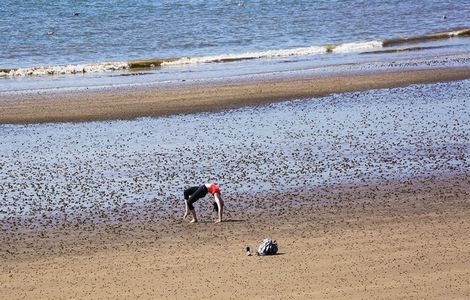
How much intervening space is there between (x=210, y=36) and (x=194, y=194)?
4012cm

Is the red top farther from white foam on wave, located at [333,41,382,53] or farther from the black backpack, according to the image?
white foam on wave, located at [333,41,382,53]

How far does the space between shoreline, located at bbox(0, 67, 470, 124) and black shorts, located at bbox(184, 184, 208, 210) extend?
11.7 metres

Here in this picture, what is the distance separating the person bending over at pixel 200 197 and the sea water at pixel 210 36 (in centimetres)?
2116

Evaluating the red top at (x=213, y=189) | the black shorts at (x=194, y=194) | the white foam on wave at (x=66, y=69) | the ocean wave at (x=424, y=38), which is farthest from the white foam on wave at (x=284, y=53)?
the red top at (x=213, y=189)

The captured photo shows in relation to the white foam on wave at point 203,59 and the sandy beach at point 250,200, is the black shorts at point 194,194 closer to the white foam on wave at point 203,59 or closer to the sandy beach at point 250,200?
the sandy beach at point 250,200

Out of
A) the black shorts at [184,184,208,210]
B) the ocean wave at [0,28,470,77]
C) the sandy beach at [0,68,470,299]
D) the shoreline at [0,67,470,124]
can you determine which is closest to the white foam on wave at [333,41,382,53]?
the ocean wave at [0,28,470,77]

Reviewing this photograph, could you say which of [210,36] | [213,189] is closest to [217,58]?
[210,36]

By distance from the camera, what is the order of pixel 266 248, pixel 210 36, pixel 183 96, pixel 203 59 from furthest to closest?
pixel 210 36 → pixel 203 59 → pixel 183 96 → pixel 266 248

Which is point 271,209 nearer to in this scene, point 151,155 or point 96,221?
point 96,221

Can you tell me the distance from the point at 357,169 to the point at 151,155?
5.41 meters

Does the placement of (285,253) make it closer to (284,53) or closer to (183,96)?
(183,96)

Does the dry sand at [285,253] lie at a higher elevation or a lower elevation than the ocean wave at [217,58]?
higher

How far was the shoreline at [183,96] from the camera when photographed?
3109 cm

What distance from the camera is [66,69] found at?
152ft
